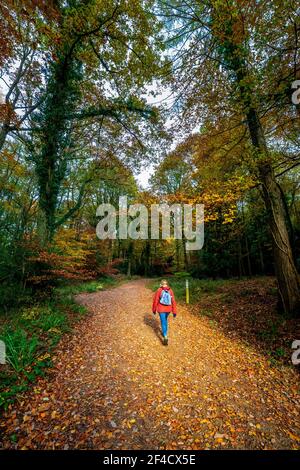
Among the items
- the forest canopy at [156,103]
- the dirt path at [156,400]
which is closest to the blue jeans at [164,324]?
the dirt path at [156,400]

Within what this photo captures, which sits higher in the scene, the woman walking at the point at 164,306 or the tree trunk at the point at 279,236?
the tree trunk at the point at 279,236

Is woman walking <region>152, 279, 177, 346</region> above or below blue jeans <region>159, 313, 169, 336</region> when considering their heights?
above

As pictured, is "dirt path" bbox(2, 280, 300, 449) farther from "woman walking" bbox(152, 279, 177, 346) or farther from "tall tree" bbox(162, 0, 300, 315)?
"tall tree" bbox(162, 0, 300, 315)

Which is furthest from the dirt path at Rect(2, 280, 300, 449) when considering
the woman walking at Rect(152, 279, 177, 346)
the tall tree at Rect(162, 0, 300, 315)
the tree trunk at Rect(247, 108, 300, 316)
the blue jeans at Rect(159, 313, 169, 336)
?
the tall tree at Rect(162, 0, 300, 315)

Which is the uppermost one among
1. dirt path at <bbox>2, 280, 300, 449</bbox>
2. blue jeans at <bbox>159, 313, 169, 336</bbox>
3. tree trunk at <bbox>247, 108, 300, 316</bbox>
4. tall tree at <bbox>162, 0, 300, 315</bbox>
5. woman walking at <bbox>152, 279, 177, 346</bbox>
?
tall tree at <bbox>162, 0, 300, 315</bbox>

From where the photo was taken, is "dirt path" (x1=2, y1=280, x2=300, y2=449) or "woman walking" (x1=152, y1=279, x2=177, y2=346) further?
"woman walking" (x1=152, y1=279, x2=177, y2=346)

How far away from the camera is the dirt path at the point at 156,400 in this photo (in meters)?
2.49

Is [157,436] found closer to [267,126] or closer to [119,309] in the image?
[119,309]

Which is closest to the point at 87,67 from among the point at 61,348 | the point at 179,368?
the point at 61,348

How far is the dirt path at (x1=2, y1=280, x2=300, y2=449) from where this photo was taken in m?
2.49

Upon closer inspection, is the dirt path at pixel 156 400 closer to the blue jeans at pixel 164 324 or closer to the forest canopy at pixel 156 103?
the blue jeans at pixel 164 324

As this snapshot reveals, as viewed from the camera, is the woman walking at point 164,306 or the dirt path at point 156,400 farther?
the woman walking at point 164,306

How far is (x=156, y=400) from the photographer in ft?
10.3

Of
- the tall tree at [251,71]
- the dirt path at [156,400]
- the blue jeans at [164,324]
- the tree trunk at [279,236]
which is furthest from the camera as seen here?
the tree trunk at [279,236]
